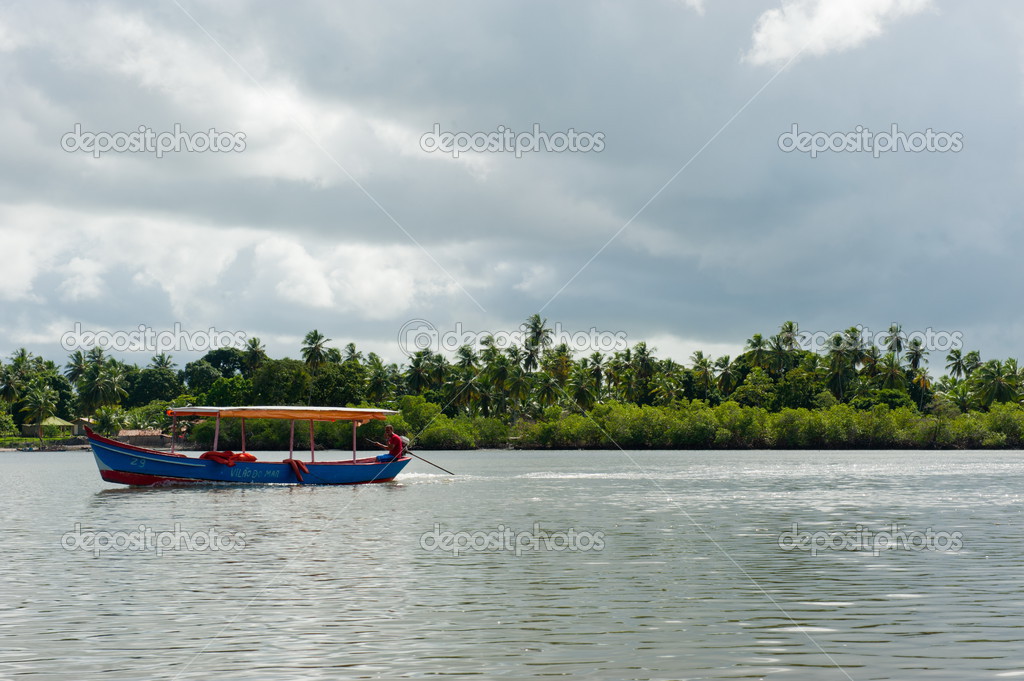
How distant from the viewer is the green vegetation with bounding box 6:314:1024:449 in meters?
112

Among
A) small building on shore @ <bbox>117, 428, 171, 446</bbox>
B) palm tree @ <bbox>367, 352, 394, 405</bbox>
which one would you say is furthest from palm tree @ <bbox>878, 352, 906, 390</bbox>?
small building on shore @ <bbox>117, 428, 171, 446</bbox>

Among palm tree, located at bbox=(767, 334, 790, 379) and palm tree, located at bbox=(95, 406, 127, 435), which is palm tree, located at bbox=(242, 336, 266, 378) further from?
palm tree, located at bbox=(767, 334, 790, 379)

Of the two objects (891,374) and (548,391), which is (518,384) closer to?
(548,391)

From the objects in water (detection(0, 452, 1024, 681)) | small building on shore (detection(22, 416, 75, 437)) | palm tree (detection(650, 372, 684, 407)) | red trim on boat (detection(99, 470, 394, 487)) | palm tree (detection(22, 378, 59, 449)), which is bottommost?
water (detection(0, 452, 1024, 681))

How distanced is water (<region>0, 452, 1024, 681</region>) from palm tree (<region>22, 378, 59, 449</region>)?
12205cm

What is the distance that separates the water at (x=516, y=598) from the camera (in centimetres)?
1138

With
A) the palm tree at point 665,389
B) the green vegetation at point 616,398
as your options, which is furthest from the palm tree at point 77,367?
the palm tree at point 665,389

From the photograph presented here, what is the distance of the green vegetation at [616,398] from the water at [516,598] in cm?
8163

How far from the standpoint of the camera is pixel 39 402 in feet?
461

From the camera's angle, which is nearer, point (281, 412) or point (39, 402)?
point (281, 412)

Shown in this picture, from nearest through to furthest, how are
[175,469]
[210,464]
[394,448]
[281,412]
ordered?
[281,412] < [210,464] < [175,469] < [394,448]

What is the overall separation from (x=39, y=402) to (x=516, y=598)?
14242 cm

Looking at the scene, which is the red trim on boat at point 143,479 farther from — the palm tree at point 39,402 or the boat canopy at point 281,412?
the palm tree at point 39,402

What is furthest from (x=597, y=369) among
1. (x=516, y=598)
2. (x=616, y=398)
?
(x=516, y=598)
